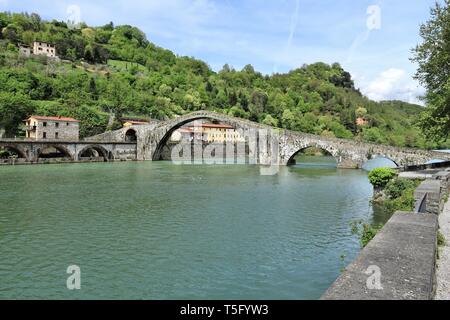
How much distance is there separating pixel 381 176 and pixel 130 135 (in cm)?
4932

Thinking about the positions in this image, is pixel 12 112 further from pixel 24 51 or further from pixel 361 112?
pixel 361 112

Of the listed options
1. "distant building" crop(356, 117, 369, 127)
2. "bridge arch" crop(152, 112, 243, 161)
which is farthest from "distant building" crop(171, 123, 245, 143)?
"distant building" crop(356, 117, 369, 127)

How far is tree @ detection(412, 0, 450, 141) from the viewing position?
19656 mm

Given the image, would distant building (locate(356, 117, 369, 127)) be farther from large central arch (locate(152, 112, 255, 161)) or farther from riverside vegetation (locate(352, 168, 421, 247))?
riverside vegetation (locate(352, 168, 421, 247))

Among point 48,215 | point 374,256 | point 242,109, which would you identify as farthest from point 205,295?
point 242,109

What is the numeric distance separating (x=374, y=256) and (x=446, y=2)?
19.9 meters

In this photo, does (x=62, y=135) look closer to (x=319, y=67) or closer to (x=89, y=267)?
(x=89, y=267)

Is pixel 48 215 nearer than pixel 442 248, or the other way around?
pixel 442 248

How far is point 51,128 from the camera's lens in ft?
170

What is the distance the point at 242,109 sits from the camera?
114312 millimetres

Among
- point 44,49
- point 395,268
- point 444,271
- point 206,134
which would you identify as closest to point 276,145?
point 444,271

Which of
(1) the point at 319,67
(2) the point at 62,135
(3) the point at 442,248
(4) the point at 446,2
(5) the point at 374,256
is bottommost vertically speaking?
(3) the point at 442,248

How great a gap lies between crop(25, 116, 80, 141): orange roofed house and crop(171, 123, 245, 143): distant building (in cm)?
2878

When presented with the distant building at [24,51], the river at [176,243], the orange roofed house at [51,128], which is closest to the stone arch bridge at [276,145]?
the orange roofed house at [51,128]
